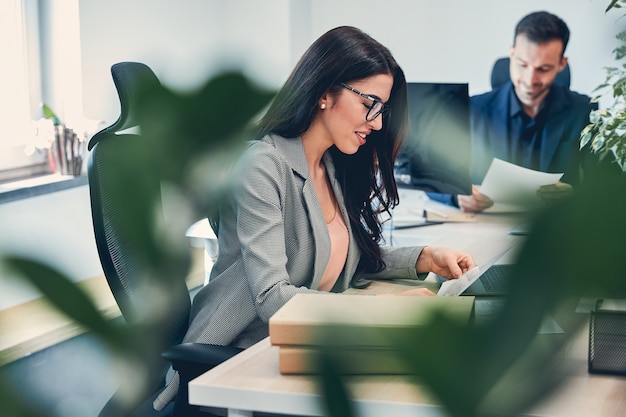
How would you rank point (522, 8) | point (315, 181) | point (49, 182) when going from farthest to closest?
point (522, 8) → point (49, 182) → point (315, 181)

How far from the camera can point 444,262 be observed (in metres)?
1.99

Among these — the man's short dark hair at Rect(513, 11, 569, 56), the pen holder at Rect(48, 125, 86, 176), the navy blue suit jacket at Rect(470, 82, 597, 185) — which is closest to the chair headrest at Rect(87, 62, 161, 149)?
the navy blue suit jacket at Rect(470, 82, 597, 185)

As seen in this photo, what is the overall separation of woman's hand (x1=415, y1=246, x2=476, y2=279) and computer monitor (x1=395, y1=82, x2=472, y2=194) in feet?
2.02

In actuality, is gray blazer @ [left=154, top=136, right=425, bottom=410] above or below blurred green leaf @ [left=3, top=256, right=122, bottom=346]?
below

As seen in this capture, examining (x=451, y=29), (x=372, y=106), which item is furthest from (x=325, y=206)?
(x=451, y=29)

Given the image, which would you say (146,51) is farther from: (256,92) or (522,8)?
(522,8)

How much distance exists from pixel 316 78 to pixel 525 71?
158 cm

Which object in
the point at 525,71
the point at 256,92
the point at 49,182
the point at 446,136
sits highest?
the point at 256,92

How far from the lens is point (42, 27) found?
0.50m

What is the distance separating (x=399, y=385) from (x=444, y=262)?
5.47ft

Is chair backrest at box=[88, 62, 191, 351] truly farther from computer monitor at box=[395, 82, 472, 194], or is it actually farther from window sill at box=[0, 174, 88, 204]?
window sill at box=[0, 174, 88, 204]

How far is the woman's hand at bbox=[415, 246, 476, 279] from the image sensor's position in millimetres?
1961

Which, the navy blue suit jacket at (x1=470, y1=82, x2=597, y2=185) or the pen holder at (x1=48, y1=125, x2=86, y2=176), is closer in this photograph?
the navy blue suit jacket at (x1=470, y1=82, x2=597, y2=185)

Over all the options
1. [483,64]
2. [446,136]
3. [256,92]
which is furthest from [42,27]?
[483,64]
